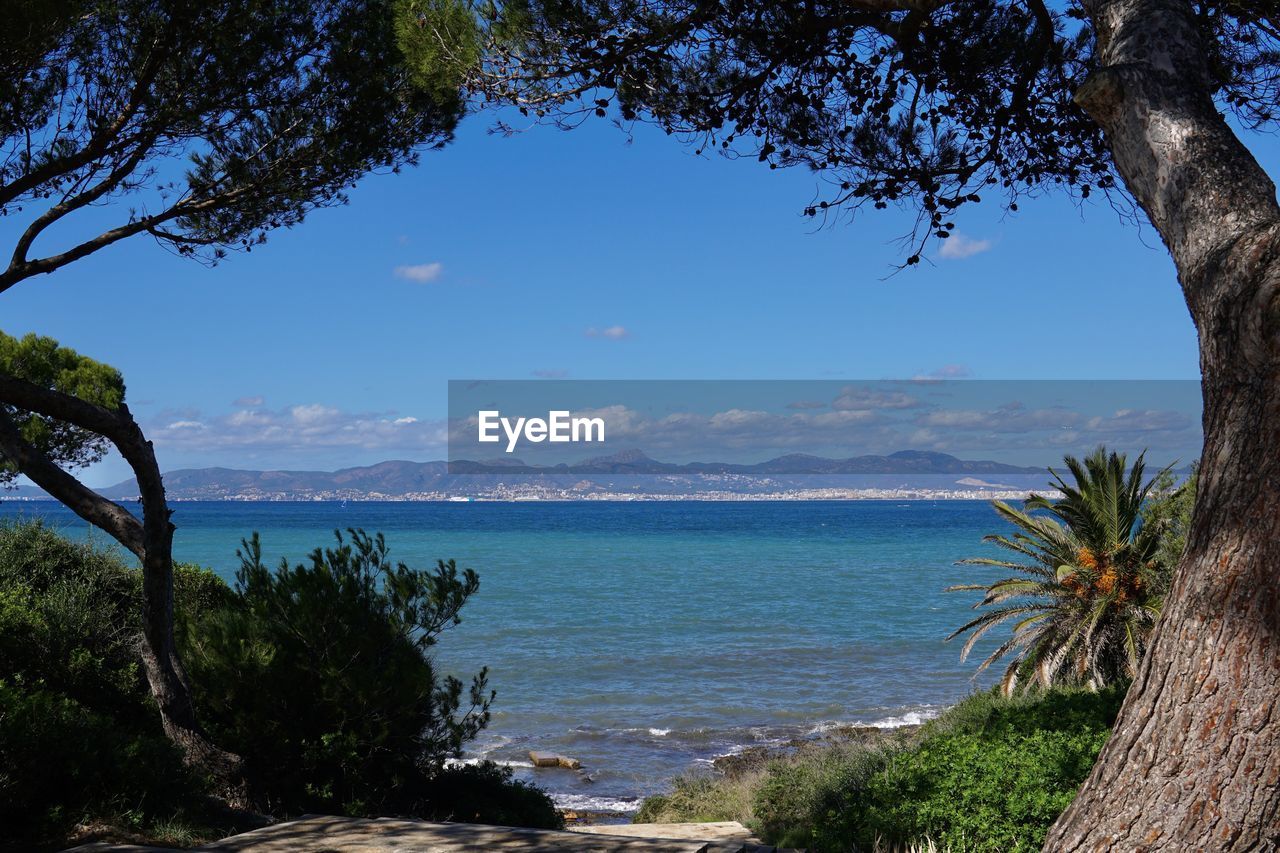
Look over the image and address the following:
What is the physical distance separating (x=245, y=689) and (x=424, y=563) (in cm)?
5291

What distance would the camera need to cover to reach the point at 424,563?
59.9 m

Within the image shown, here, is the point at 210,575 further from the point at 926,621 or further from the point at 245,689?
the point at 926,621

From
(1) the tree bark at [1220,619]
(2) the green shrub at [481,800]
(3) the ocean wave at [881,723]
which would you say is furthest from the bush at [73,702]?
(3) the ocean wave at [881,723]

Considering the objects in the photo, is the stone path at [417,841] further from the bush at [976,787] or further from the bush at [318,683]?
the bush at [318,683]

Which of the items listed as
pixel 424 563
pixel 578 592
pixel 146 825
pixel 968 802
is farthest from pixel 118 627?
pixel 424 563

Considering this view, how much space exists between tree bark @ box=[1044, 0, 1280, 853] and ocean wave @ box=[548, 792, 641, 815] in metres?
9.94

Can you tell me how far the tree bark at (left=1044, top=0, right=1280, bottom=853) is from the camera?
3658 mm

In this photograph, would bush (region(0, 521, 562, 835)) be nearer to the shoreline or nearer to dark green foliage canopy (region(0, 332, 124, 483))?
the shoreline

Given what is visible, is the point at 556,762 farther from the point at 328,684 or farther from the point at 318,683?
the point at 328,684

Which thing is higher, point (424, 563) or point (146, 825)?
point (146, 825)

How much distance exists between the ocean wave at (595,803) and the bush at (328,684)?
A: 5.06 meters

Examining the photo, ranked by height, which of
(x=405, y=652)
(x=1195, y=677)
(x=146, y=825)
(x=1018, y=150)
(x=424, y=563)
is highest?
(x=1018, y=150)

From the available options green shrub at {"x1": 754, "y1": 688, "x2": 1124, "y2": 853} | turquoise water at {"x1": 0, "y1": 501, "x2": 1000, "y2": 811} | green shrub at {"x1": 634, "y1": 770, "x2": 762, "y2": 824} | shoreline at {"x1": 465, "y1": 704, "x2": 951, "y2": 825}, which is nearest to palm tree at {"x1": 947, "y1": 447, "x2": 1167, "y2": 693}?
shoreline at {"x1": 465, "y1": 704, "x2": 951, "y2": 825}

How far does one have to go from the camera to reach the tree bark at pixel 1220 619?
3658 millimetres
